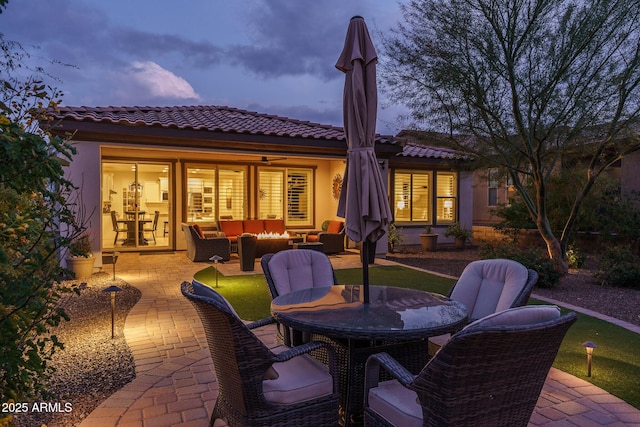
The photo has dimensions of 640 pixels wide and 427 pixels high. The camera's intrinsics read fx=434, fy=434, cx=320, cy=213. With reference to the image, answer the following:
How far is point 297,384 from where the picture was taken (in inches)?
93.7

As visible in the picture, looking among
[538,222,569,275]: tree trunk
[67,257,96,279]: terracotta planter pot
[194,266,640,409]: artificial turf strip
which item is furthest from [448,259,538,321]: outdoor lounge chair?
[67,257,96,279]: terracotta planter pot

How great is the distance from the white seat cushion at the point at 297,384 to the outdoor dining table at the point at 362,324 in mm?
222

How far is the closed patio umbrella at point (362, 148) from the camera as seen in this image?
3.14 meters

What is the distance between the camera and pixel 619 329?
5152 millimetres

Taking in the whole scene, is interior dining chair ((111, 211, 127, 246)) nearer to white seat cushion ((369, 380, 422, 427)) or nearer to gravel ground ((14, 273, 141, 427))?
gravel ground ((14, 273, 141, 427))

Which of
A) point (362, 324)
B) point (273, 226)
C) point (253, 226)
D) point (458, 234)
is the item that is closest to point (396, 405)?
point (362, 324)

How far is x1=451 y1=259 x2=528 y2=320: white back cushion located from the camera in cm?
321

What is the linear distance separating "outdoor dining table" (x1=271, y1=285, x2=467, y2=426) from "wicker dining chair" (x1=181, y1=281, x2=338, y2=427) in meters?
0.21

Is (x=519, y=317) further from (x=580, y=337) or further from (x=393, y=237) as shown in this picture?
(x=393, y=237)

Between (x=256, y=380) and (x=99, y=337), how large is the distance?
126 inches

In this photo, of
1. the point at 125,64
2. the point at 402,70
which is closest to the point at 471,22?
the point at 402,70

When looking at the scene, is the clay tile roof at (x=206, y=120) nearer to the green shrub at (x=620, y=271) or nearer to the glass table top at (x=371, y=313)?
the green shrub at (x=620, y=271)

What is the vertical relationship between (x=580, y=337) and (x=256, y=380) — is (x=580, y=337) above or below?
below

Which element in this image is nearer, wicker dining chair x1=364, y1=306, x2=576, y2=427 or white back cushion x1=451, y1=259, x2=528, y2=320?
wicker dining chair x1=364, y1=306, x2=576, y2=427
